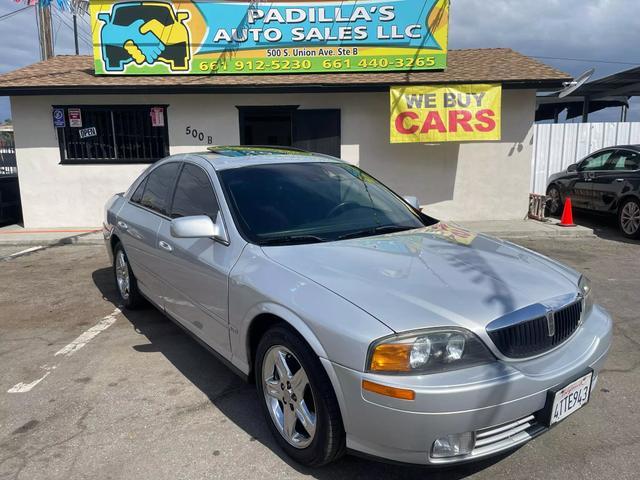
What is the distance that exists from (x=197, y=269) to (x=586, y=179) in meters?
9.23

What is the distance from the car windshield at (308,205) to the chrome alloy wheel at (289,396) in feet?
2.36

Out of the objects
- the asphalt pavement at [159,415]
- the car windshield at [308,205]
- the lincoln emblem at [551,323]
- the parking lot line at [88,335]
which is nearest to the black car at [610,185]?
the asphalt pavement at [159,415]

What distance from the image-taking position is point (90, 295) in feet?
19.1

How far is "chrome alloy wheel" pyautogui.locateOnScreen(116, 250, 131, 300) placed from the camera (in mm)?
5029

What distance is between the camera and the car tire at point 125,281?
4.90m

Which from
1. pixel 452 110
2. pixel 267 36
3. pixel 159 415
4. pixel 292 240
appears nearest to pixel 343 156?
pixel 452 110

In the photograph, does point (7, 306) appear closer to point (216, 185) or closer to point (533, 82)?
point (216, 185)

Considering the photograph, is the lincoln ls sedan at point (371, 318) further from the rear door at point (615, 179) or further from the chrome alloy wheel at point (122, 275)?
the rear door at point (615, 179)

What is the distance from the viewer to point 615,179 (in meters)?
9.20

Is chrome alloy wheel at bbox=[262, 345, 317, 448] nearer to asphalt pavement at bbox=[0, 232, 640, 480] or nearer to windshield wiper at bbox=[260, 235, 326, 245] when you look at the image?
asphalt pavement at bbox=[0, 232, 640, 480]

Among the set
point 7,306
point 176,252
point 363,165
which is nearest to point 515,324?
point 176,252

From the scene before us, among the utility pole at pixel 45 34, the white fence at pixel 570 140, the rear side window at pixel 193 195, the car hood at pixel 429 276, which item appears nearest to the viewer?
the car hood at pixel 429 276

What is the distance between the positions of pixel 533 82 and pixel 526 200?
243cm

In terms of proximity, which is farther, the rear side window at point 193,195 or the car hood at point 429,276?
the rear side window at point 193,195
